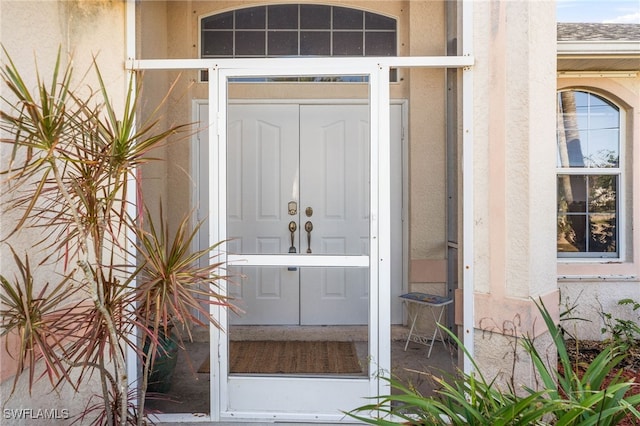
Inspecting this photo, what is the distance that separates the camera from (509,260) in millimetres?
2809

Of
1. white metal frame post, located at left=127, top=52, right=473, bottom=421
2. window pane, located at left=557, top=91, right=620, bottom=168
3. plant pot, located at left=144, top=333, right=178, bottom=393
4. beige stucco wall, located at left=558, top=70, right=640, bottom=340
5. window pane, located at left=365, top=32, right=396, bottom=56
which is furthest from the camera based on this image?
window pane, located at left=365, top=32, right=396, bottom=56

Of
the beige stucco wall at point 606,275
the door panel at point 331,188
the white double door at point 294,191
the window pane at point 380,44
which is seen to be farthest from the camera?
the window pane at point 380,44

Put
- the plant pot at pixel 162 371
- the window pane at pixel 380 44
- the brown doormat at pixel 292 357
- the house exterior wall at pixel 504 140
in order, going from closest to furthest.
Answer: the house exterior wall at pixel 504 140
the brown doormat at pixel 292 357
the plant pot at pixel 162 371
the window pane at pixel 380 44

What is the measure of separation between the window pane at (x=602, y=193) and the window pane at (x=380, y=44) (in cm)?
242

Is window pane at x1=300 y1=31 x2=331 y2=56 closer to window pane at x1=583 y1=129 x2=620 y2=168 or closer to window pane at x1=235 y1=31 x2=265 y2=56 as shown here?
window pane at x1=235 y1=31 x2=265 y2=56

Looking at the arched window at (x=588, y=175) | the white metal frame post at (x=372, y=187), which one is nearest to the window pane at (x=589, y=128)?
the arched window at (x=588, y=175)

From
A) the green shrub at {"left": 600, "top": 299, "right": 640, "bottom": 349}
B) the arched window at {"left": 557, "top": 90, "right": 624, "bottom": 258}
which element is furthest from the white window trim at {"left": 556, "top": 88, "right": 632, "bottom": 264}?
the green shrub at {"left": 600, "top": 299, "right": 640, "bottom": 349}

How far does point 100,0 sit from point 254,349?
8.92 ft

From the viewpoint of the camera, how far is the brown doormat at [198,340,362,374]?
10.4 feet

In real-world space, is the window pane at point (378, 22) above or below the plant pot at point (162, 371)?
above

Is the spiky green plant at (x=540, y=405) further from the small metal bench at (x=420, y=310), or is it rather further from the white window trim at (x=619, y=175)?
the white window trim at (x=619, y=175)

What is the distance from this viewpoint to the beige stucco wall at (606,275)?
4.35 metres

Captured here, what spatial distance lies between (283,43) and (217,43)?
2.24 feet

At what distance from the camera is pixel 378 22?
182 inches
